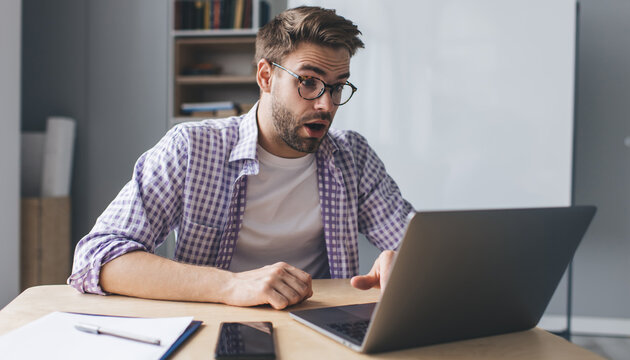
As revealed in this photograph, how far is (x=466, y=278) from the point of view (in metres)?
0.60

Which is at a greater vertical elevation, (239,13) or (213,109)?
(239,13)

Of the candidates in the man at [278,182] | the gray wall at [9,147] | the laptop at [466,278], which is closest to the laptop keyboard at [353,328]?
the laptop at [466,278]

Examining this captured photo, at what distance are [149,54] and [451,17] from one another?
1707 mm

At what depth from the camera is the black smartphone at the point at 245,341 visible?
57 centimetres

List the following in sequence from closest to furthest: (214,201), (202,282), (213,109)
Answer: (202,282), (214,201), (213,109)

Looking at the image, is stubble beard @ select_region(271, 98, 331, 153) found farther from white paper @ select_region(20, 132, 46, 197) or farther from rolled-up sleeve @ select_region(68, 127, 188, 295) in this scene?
white paper @ select_region(20, 132, 46, 197)

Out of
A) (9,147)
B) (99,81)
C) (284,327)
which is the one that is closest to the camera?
(284,327)

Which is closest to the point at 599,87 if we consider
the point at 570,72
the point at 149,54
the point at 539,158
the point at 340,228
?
the point at 570,72

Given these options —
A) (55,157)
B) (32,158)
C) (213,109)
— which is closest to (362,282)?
(213,109)

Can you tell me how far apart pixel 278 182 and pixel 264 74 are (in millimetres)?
294

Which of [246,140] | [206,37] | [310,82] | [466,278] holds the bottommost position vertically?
[466,278]

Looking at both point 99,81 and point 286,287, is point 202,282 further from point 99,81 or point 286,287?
point 99,81

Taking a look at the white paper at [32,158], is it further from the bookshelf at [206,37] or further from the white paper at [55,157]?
the bookshelf at [206,37]

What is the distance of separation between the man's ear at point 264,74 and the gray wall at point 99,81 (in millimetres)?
1681
